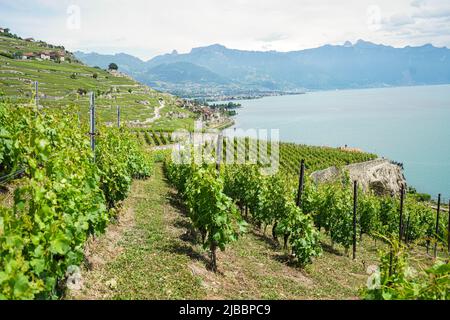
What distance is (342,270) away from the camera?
51.6 ft

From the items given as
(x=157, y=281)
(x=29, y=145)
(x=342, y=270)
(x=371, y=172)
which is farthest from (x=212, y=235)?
(x=371, y=172)

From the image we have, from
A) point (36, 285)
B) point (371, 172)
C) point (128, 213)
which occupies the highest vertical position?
point (36, 285)

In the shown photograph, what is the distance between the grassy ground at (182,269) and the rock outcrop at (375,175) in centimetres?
3846

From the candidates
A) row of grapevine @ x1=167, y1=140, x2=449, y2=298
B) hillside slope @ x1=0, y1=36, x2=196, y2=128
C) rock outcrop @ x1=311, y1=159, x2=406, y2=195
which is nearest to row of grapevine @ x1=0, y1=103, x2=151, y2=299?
row of grapevine @ x1=167, y1=140, x2=449, y2=298

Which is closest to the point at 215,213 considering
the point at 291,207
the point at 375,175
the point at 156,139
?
the point at 291,207

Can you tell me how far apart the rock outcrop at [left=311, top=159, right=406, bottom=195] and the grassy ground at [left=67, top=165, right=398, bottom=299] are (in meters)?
38.5

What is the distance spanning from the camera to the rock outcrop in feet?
177

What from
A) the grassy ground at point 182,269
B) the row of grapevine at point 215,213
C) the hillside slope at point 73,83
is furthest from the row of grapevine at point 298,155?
the row of grapevine at point 215,213

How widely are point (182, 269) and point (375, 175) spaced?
183ft

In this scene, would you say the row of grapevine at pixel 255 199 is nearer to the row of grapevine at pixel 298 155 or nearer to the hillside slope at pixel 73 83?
the row of grapevine at pixel 298 155

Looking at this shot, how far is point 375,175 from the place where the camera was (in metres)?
58.9

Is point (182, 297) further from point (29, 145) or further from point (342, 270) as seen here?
point (342, 270)

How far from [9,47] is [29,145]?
410 ft
